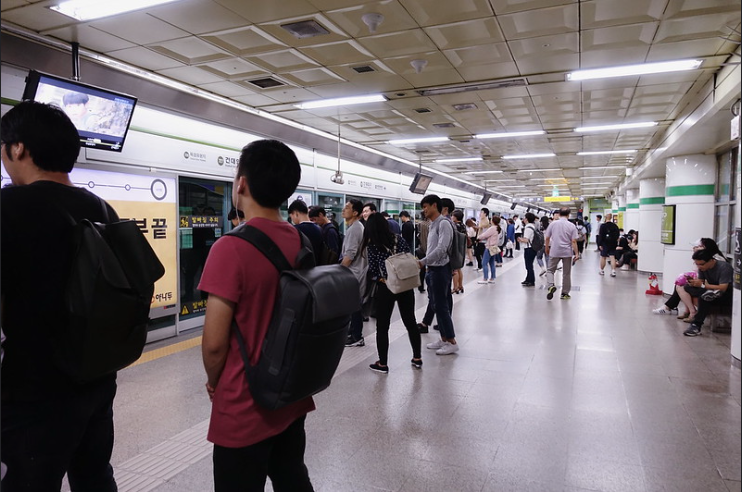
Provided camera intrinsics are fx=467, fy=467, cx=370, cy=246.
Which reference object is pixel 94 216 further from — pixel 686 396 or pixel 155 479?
pixel 686 396

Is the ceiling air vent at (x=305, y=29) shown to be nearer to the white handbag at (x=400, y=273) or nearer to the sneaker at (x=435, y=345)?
the white handbag at (x=400, y=273)

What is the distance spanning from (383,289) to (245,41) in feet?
10.0

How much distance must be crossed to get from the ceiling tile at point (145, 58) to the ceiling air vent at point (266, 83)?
1.03 meters

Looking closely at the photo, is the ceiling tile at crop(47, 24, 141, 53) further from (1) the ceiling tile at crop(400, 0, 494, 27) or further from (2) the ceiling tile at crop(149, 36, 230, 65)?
(1) the ceiling tile at crop(400, 0, 494, 27)

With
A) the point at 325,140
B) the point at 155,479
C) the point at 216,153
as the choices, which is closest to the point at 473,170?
the point at 325,140

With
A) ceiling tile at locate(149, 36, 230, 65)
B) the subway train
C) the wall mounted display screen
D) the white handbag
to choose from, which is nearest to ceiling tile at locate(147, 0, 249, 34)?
the subway train

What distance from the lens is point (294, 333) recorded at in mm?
1343

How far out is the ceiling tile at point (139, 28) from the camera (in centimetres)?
436

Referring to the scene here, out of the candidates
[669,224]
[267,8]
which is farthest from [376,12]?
[669,224]

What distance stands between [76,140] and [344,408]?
273 centimetres

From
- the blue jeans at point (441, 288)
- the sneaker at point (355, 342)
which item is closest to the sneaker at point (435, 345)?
the blue jeans at point (441, 288)

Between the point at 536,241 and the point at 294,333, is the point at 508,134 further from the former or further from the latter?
the point at 294,333

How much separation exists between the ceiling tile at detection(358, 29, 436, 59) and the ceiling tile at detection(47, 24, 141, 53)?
2.58 meters

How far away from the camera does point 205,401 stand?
12.6 ft
